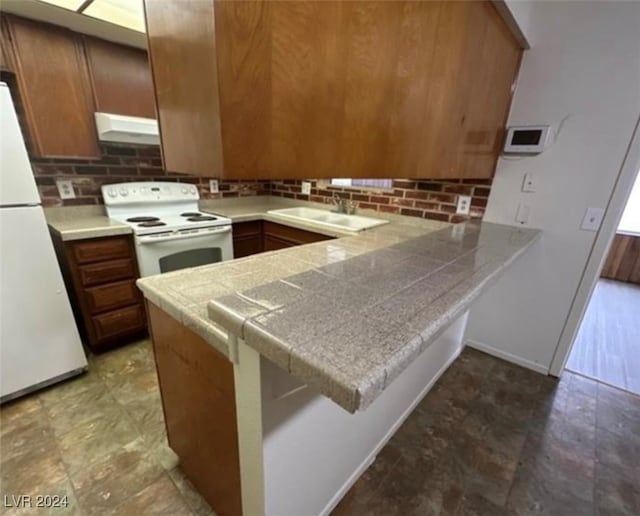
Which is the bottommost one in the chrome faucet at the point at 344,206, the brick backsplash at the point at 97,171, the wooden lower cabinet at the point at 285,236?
the wooden lower cabinet at the point at 285,236

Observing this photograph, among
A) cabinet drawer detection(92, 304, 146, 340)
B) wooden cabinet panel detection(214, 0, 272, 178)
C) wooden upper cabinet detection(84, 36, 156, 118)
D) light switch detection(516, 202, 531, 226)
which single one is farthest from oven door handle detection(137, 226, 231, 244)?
light switch detection(516, 202, 531, 226)

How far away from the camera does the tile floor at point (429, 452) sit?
129 centimetres

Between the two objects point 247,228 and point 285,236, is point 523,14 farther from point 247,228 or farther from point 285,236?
point 247,228

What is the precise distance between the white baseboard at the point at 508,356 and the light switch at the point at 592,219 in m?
1.00

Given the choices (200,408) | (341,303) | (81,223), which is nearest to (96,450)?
(200,408)

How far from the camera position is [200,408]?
1.07m

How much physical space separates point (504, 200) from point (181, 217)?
2.43 metres

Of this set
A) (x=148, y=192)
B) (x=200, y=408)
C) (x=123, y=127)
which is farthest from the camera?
(x=148, y=192)

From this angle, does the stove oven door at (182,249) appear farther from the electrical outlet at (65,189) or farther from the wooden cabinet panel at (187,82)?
the wooden cabinet panel at (187,82)

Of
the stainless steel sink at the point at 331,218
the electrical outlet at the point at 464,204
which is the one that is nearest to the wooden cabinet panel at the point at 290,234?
the stainless steel sink at the point at 331,218

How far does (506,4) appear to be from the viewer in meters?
1.34

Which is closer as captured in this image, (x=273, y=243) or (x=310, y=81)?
(x=310, y=81)

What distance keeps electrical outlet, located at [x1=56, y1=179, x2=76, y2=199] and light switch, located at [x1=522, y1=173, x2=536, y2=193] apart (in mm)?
3079

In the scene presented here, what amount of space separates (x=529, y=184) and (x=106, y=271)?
2818 mm
